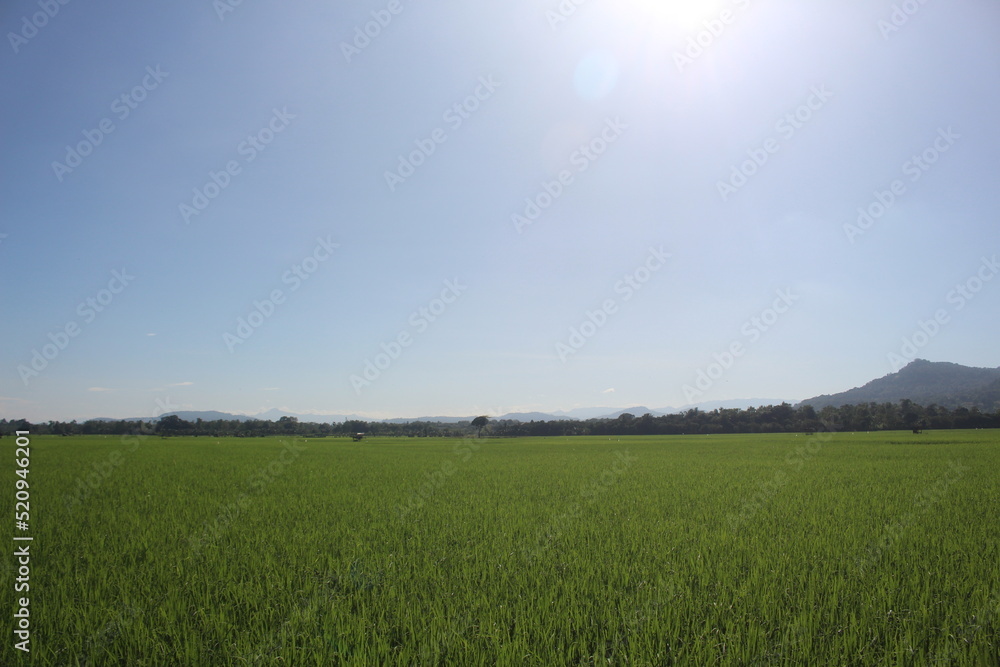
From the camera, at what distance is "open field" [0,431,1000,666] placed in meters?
4.08

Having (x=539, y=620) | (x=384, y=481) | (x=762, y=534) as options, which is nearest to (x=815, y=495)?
(x=762, y=534)

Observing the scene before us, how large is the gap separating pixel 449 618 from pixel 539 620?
3.00ft

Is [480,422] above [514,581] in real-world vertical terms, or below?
below

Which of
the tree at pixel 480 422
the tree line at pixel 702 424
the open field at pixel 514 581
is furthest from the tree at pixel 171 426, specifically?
the open field at pixel 514 581

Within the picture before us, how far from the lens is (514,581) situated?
571 cm

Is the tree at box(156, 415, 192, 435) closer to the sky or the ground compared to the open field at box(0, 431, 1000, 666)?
closer to the ground

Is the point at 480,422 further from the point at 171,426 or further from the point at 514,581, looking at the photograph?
the point at 514,581

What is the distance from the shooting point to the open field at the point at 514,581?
408 cm

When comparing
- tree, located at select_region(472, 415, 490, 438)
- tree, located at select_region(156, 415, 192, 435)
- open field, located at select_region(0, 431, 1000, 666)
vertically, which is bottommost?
tree, located at select_region(472, 415, 490, 438)

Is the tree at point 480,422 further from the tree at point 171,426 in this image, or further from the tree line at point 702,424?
the tree at point 171,426

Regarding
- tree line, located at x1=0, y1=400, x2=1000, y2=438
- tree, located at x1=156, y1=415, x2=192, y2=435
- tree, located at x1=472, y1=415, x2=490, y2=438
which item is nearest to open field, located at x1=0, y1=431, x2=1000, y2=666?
tree line, located at x1=0, y1=400, x2=1000, y2=438

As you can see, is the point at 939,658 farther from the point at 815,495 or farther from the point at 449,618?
the point at 815,495

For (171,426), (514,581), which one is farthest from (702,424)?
(171,426)

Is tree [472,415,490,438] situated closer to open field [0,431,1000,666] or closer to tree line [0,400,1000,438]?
tree line [0,400,1000,438]
